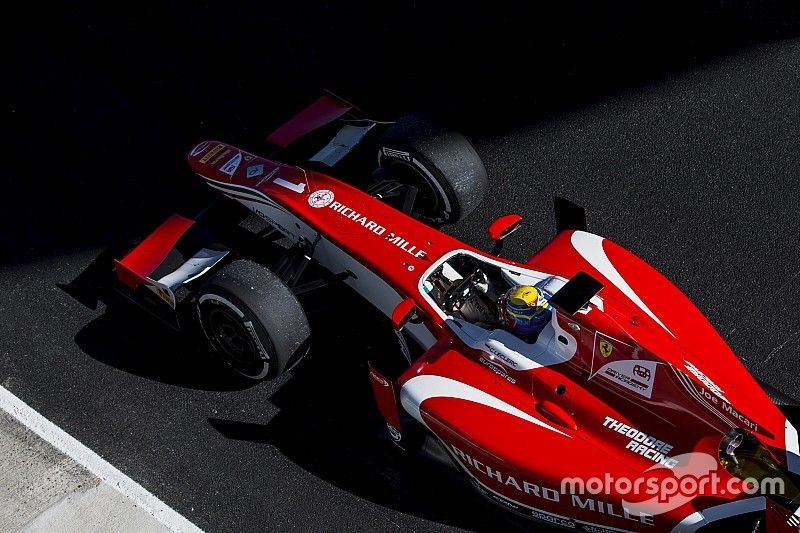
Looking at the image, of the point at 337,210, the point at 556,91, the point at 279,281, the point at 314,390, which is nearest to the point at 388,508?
the point at 314,390

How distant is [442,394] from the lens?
6.67 meters

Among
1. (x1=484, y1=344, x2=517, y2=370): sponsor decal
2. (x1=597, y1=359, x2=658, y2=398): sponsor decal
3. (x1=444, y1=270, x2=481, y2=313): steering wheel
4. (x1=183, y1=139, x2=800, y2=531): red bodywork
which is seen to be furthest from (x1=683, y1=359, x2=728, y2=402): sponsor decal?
(x1=444, y1=270, x2=481, y2=313): steering wheel

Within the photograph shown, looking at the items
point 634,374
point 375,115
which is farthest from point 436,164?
point 634,374

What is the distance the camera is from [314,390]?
770 cm

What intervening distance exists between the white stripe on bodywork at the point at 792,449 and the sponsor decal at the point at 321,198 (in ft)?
11.8

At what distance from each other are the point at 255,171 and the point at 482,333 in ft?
8.00

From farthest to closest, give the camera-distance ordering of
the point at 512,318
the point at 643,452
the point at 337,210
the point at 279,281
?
the point at 337,210 < the point at 279,281 < the point at 512,318 < the point at 643,452

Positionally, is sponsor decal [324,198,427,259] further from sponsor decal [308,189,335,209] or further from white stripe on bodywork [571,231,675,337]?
white stripe on bodywork [571,231,675,337]

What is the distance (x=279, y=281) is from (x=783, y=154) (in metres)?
4.70

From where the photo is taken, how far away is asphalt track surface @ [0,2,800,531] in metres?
7.35

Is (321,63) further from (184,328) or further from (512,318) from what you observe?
(512,318)

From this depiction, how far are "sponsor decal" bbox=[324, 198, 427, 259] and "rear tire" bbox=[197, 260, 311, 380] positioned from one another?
0.78 metres

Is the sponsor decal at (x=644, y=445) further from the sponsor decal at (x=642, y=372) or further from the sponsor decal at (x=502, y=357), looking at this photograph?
the sponsor decal at (x=502, y=357)

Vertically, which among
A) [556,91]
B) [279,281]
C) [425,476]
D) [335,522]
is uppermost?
[556,91]
